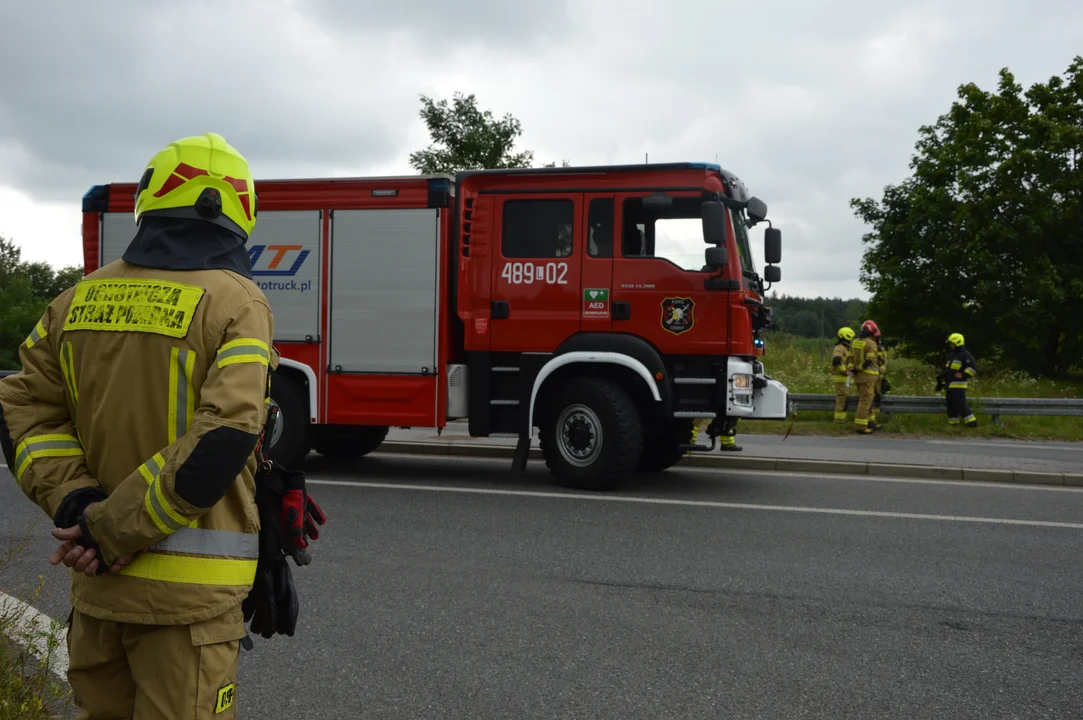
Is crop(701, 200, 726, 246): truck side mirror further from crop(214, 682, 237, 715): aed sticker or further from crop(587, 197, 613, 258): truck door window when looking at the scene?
crop(214, 682, 237, 715): aed sticker

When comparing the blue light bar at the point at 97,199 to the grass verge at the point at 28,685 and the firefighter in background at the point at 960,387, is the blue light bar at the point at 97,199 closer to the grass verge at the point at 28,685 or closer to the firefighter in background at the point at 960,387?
the grass verge at the point at 28,685

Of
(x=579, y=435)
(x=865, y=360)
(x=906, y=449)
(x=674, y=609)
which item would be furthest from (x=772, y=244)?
(x=865, y=360)

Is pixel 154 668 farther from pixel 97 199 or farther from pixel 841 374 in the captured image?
pixel 841 374

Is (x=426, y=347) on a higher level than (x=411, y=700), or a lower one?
higher

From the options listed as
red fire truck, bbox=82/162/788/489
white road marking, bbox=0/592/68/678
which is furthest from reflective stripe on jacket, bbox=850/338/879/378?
white road marking, bbox=0/592/68/678

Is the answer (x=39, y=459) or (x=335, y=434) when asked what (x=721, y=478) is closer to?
(x=335, y=434)

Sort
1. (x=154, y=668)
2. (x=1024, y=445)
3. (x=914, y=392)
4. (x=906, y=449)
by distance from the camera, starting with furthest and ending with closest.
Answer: (x=914, y=392), (x=1024, y=445), (x=906, y=449), (x=154, y=668)

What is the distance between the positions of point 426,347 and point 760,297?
324cm

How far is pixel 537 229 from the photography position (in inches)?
375

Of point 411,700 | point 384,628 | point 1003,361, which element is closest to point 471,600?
point 384,628

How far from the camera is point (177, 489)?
220cm

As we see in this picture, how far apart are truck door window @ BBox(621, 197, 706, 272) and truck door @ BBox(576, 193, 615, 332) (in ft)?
0.52

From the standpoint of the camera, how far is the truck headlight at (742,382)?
29.8ft

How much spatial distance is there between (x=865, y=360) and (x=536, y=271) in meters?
7.51
